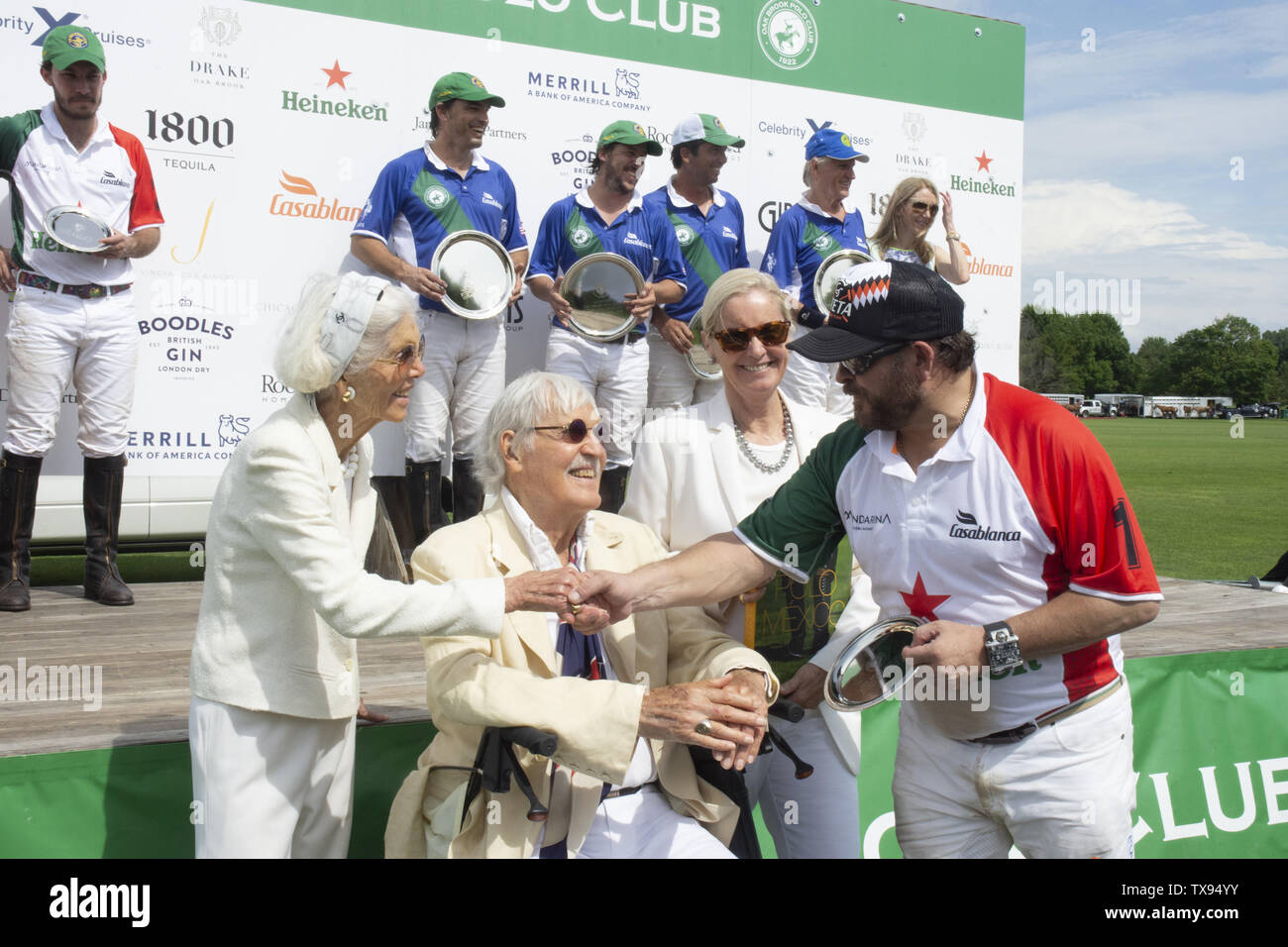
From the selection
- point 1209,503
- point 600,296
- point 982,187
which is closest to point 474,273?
point 600,296

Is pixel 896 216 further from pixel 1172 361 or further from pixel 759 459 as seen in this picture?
pixel 1172 361

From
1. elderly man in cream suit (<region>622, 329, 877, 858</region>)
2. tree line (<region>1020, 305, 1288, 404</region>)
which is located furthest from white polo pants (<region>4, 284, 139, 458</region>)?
tree line (<region>1020, 305, 1288, 404</region>)

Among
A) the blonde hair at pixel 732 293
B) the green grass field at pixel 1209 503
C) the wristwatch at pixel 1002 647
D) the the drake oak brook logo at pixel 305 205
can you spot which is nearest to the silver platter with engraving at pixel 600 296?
the the drake oak brook logo at pixel 305 205

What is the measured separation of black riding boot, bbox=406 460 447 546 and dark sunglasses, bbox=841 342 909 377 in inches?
155

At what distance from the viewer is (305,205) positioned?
6.32 meters

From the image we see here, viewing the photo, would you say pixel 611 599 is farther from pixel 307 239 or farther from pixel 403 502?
pixel 307 239

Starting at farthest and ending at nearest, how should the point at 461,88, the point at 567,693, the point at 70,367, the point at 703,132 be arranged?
the point at 703,132, the point at 461,88, the point at 70,367, the point at 567,693

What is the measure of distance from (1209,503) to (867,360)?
2136cm

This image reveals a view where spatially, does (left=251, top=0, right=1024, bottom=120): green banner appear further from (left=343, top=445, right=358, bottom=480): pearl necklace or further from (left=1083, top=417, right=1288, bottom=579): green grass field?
(left=1083, top=417, right=1288, bottom=579): green grass field

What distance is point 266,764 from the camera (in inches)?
106

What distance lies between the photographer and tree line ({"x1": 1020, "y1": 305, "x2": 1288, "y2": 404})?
97.4 meters
